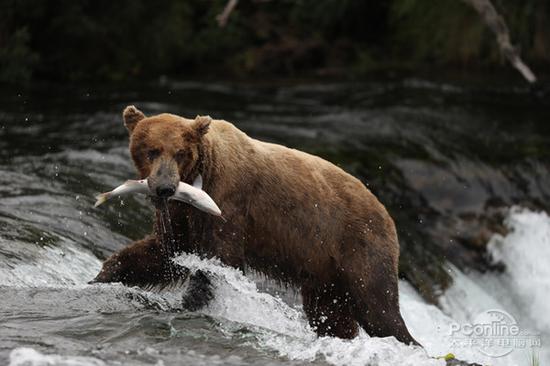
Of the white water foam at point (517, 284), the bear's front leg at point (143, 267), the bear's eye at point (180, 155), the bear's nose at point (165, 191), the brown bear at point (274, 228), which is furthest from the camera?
the white water foam at point (517, 284)

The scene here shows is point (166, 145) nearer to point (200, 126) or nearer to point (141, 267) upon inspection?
point (200, 126)

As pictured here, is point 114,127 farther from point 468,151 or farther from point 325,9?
point 325,9

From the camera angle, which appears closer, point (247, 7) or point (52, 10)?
point (52, 10)

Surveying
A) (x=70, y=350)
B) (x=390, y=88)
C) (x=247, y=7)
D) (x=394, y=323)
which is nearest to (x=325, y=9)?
(x=247, y=7)

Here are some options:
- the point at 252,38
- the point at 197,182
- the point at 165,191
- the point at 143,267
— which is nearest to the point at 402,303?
the point at 143,267

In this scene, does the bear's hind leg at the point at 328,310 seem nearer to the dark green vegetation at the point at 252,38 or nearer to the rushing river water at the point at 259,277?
the rushing river water at the point at 259,277

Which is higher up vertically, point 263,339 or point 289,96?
point 263,339

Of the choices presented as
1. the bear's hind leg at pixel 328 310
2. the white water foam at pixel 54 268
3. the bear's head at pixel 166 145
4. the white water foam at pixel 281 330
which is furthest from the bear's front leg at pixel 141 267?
the bear's hind leg at pixel 328 310

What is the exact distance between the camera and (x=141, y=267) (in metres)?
6.34

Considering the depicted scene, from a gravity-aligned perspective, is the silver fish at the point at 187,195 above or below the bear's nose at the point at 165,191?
below

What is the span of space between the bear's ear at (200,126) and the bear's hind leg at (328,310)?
1291 mm

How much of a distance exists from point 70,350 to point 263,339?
112cm

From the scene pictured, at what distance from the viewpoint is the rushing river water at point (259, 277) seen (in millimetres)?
5617

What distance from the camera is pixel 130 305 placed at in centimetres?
619
